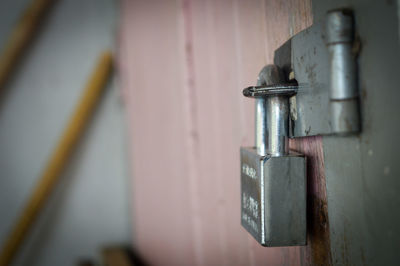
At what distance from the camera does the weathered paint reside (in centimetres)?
44

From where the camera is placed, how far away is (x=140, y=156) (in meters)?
1.50

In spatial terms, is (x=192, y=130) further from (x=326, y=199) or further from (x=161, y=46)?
(x=326, y=199)

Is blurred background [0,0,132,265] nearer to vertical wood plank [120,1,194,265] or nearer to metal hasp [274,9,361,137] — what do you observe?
vertical wood plank [120,1,194,265]

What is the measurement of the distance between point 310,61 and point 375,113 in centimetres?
9

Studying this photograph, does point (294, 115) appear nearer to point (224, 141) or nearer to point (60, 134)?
point (224, 141)

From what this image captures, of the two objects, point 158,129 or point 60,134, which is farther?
point 60,134

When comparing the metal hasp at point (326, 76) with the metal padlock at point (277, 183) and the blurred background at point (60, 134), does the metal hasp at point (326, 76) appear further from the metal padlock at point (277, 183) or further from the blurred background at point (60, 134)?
the blurred background at point (60, 134)

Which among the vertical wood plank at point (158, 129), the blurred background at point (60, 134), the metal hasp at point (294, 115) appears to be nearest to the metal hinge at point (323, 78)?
the metal hasp at point (294, 115)

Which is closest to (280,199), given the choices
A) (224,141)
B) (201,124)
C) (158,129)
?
(224,141)

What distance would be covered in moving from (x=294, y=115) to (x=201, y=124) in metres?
0.48

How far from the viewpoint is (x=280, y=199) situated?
0.33 meters

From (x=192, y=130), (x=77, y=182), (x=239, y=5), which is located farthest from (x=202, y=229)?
(x=77, y=182)

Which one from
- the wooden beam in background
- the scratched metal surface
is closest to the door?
the scratched metal surface

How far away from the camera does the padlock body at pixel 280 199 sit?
0.33 meters
